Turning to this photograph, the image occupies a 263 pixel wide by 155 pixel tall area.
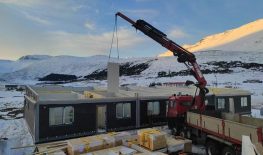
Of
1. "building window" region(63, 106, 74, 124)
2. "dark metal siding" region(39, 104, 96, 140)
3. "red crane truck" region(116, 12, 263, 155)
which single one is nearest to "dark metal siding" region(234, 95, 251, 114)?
"red crane truck" region(116, 12, 263, 155)

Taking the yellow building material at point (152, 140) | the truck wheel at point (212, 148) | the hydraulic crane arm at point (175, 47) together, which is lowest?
the truck wheel at point (212, 148)

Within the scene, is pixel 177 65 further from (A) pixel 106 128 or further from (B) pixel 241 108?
(A) pixel 106 128

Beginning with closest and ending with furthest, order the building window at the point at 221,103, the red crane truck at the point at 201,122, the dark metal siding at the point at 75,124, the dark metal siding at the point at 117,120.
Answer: the red crane truck at the point at 201,122 < the dark metal siding at the point at 75,124 < the dark metal siding at the point at 117,120 < the building window at the point at 221,103

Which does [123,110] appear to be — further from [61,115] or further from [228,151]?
[228,151]

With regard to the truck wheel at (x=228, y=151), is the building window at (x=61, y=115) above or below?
above

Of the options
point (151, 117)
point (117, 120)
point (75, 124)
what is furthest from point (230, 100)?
point (75, 124)

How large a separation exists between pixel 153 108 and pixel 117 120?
3837 millimetres

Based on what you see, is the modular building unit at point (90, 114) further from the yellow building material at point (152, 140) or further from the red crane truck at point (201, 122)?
the yellow building material at point (152, 140)

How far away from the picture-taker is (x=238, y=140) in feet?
44.4

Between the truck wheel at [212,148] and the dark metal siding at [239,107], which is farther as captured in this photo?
the dark metal siding at [239,107]

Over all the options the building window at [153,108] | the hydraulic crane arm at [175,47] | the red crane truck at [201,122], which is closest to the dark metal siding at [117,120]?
the building window at [153,108]

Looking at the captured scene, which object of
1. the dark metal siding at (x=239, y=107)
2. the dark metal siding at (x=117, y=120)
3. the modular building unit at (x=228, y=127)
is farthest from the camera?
the dark metal siding at (x=239, y=107)

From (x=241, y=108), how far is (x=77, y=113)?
19.2 metres

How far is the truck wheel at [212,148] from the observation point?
51.1 feet
